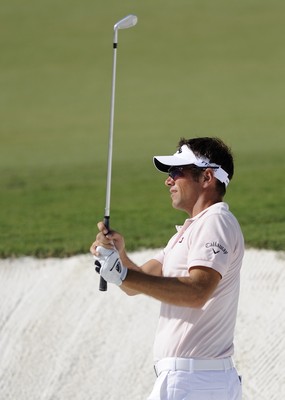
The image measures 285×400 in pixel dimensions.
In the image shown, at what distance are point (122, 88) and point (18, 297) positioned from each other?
6.98m

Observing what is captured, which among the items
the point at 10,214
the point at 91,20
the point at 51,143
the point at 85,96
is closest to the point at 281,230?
the point at 10,214

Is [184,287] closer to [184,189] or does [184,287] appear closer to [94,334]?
[184,189]

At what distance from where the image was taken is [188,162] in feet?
17.5

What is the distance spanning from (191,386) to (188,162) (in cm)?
104

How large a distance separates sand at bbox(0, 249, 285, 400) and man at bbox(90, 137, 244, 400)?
146 inches

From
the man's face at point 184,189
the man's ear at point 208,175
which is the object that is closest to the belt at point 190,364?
the man's face at point 184,189

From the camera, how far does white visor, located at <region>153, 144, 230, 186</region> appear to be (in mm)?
5285

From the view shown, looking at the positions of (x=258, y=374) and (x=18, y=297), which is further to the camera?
(x=18, y=297)

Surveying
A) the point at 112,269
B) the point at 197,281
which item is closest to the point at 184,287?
the point at 197,281

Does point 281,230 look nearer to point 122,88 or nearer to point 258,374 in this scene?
point 258,374

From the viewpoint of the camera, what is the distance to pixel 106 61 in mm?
17797

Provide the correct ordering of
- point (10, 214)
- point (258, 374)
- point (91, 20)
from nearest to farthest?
point (258, 374) < point (10, 214) < point (91, 20)

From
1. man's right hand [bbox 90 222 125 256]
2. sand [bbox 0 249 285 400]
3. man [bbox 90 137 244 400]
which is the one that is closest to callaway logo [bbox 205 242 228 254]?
man [bbox 90 137 244 400]

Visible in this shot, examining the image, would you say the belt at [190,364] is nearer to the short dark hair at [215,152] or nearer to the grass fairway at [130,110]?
the short dark hair at [215,152]
